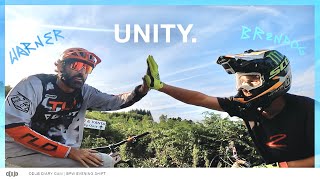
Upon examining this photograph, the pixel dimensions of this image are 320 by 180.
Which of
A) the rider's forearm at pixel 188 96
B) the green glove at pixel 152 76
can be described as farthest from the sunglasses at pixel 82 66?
the rider's forearm at pixel 188 96

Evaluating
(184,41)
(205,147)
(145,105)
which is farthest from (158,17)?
(205,147)

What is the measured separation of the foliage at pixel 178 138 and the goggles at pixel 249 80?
301 mm

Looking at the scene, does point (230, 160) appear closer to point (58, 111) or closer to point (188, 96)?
point (188, 96)

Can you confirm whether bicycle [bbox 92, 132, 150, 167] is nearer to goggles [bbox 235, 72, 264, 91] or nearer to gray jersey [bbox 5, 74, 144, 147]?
gray jersey [bbox 5, 74, 144, 147]

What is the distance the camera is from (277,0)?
661 centimetres

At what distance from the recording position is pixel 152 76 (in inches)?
260

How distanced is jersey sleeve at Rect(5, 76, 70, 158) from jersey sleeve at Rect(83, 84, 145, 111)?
0.40m

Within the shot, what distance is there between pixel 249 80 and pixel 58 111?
1.59 metres

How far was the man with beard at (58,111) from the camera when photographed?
6602 mm

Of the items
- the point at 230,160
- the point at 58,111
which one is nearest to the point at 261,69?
the point at 230,160

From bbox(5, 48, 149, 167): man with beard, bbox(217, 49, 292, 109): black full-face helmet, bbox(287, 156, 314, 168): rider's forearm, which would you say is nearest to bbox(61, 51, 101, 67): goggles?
bbox(5, 48, 149, 167): man with beard
